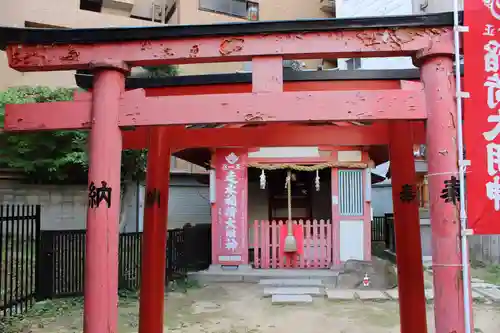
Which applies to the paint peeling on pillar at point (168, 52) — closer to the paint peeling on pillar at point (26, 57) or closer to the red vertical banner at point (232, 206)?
the paint peeling on pillar at point (26, 57)

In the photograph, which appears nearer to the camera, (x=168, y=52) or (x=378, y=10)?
(x=168, y=52)

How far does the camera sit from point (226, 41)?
3.81 metres

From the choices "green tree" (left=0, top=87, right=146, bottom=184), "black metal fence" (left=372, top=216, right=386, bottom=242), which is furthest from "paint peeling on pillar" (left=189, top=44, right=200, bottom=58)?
"black metal fence" (left=372, top=216, right=386, bottom=242)

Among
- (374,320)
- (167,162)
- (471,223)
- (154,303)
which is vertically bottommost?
(374,320)

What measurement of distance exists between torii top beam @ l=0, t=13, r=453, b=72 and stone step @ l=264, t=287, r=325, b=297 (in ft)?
28.6

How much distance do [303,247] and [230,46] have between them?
10805mm

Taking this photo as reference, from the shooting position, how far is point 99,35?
385 cm

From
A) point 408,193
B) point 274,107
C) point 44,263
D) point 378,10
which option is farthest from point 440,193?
point 378,10

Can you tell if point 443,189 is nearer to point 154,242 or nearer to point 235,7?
point 154,242

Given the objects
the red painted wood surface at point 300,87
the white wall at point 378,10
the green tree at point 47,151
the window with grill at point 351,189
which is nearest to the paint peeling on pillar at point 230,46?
the red painted wood surface at point 300,87

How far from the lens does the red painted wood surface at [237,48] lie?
3631mm

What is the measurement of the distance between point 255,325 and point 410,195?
4858 millimetres

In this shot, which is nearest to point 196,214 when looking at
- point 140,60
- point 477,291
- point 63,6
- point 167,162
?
point 63,6

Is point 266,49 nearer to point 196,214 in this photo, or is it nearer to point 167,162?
point 167,162
